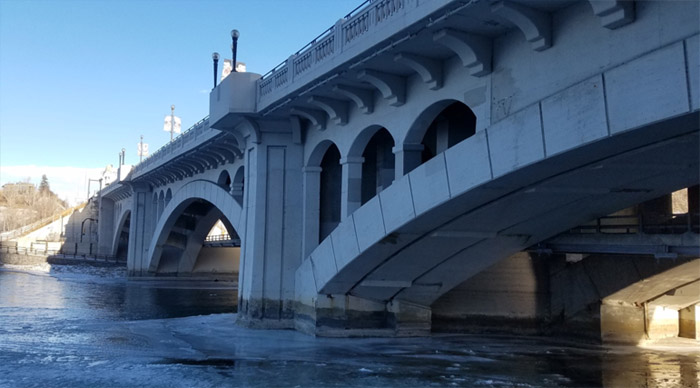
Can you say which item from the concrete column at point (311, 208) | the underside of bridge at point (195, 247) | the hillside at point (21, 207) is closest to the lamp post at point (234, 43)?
the concrete column at point (311, 208)

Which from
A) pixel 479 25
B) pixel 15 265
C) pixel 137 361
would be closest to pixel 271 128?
pixel 137 361

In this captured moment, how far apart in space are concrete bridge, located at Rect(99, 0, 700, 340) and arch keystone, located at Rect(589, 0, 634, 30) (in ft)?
0.11

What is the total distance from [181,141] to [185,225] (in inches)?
629

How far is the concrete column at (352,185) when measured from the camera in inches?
742

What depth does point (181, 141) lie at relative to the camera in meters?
35.5

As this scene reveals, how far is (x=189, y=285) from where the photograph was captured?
4972 cm

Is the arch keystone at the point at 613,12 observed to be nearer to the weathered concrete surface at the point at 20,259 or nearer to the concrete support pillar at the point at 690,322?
the concrete support pillar at the point at 690,322

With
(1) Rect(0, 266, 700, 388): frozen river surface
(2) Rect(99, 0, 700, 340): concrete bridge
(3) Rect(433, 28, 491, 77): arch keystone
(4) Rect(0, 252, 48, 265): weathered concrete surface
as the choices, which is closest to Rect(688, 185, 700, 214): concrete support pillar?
(2) Rect(99, 0, 700, 340): concrete bridge

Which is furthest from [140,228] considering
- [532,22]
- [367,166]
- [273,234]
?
[532,22]

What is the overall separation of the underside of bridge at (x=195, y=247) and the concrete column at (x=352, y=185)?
26762 mm

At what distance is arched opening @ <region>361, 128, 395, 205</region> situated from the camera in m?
20.2

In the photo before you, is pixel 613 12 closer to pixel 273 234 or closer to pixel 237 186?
pixel 273 234

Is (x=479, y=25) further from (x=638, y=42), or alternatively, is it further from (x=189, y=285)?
(x=189, y=285)

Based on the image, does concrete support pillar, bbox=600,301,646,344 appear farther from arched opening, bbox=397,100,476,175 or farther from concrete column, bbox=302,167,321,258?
concrete column, bbox=302,167,321,258
